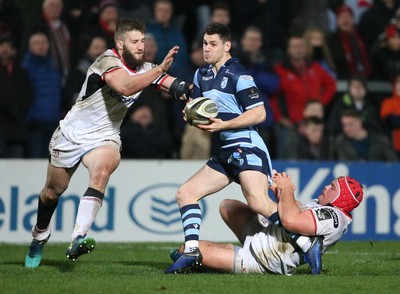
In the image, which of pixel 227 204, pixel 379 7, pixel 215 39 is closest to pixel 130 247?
pixel 227 204

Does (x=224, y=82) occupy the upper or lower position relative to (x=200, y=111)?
upper

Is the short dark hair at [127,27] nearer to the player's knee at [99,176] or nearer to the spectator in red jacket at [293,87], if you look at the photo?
the player's knee at [99,176]

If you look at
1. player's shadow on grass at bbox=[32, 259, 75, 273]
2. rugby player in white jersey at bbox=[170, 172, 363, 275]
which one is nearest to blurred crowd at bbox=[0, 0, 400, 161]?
player's shadow on grass at bbox=[32, 259, 75, 273]

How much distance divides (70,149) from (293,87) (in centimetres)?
643

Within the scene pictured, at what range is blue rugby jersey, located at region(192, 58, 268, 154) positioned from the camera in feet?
31.1

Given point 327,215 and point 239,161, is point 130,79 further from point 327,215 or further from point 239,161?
point 327,215

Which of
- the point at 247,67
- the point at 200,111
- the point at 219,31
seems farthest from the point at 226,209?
the point at 247,67

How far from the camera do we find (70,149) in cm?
981

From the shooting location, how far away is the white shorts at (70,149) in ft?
32.1

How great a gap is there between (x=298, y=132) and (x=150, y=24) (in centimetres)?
291

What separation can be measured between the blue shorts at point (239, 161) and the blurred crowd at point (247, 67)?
5253 millimetres

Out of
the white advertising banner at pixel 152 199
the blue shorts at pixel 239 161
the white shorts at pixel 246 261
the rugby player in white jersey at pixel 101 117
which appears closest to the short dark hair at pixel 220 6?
the white advertising banner at pixel 152 199

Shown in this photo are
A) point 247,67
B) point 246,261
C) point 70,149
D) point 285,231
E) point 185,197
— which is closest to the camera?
point 285,231

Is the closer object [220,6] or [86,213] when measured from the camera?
[86,213]
